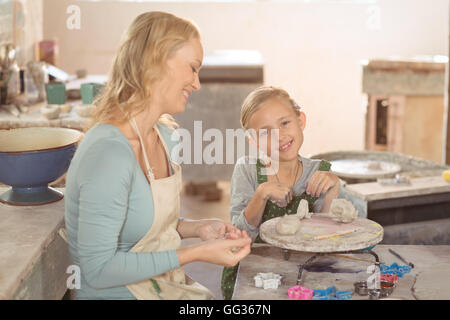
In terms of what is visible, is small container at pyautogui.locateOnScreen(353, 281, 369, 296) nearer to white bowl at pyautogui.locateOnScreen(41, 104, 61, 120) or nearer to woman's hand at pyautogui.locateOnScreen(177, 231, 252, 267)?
woman's hand at pyautogui.locateOnScreen(177, 231, 252, 267)

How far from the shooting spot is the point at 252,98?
2.33 m

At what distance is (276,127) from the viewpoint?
2.29 metres

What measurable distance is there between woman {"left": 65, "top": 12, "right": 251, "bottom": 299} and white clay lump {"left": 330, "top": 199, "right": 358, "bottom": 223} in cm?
37

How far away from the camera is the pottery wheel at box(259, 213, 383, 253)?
5.78 feet

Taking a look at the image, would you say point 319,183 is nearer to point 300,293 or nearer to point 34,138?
point 300,293

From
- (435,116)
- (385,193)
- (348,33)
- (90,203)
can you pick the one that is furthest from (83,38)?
(90,203)

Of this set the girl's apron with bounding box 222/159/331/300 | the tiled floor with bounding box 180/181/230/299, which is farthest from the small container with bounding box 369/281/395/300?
the tiled floor with bounding box 180/181/230/299

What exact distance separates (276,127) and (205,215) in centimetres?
311

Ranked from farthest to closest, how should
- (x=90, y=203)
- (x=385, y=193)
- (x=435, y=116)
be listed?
(x=435, y=116)
(x=385, y=193)
(x=90, y=203)

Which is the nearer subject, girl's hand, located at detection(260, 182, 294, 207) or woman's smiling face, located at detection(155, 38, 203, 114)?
woman's smiling face, located at detection(155, 38, 203, 114)

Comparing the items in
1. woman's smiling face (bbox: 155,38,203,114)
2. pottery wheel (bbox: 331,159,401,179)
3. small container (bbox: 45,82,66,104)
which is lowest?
pottery wheel (bbox: 331,159,401,179)

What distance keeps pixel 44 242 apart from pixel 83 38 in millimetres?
5349

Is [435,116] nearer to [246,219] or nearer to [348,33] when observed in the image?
[348,33]

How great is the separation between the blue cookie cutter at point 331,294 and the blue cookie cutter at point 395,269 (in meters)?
0.21
